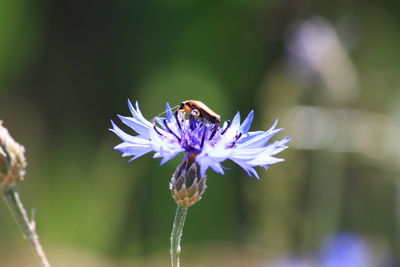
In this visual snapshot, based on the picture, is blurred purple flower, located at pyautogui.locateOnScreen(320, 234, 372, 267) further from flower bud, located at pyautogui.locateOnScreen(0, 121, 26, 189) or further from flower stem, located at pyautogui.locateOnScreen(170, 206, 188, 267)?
flower bud, located at pyautogui.locateOnScreen(0, 121, 26, 189)

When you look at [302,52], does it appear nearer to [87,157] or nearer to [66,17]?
[87,157]

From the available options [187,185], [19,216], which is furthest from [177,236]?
[19,216]

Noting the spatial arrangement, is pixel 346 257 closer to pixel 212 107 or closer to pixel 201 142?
pixel 212 107

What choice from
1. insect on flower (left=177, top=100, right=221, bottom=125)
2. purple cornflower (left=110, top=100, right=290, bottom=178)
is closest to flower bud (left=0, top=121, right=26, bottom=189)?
purple cornflower (left=110, top=100, right=290, bottom=178)

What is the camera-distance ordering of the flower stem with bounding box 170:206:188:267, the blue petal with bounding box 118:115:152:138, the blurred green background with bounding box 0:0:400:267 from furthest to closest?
the blurred green background with bounding box 0:0:400:267 → the blue petal with bounding box 118:115:152:138 → the flower stem with bounding box 170:206:188:267

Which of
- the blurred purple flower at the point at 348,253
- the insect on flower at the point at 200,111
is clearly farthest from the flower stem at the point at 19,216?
the blurred purple flower at the point at 348,253

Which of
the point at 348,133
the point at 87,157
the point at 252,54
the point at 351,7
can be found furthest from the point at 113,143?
the point at 351,7

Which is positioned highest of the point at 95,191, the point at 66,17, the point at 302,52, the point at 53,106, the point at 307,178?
the point at 66,17
